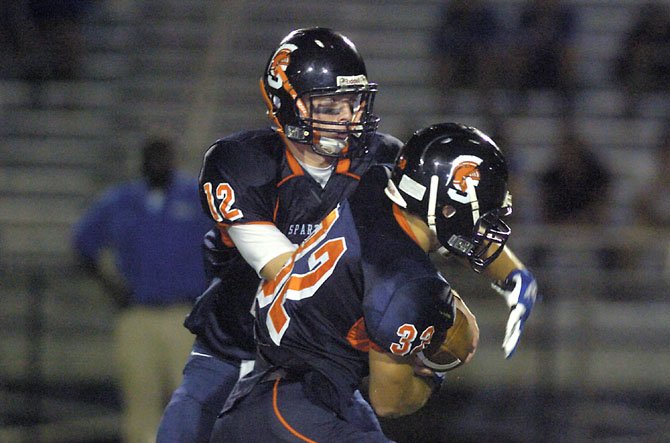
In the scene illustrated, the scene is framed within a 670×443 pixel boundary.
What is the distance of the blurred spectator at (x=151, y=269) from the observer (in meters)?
5.75

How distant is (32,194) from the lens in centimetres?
791

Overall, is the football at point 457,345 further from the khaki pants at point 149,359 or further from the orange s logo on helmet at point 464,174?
the khaki pants at point 149,359

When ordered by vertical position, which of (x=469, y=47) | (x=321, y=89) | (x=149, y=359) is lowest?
(x=149, y=359)

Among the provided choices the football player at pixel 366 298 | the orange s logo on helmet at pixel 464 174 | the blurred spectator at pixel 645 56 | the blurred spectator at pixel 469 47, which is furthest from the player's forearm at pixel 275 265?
the blurred spectator at pixel 645 56

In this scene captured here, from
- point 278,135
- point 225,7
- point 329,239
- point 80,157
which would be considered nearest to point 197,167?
point 80,157

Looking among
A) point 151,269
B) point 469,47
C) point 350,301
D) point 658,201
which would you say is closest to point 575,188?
point 658,201

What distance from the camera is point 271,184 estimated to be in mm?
3355

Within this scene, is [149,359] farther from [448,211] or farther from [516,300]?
[448,211]

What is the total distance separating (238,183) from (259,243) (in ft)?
0.60

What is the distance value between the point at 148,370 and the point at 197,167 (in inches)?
81.7

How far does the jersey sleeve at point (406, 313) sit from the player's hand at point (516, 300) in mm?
258

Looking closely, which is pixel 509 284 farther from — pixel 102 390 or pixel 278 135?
pixel 102 390

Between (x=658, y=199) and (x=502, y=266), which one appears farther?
(x=658, y=199)

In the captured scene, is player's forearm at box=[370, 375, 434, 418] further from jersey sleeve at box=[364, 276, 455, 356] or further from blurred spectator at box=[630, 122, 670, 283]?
blurred spectator at box=[630, 122, 670, 283]
